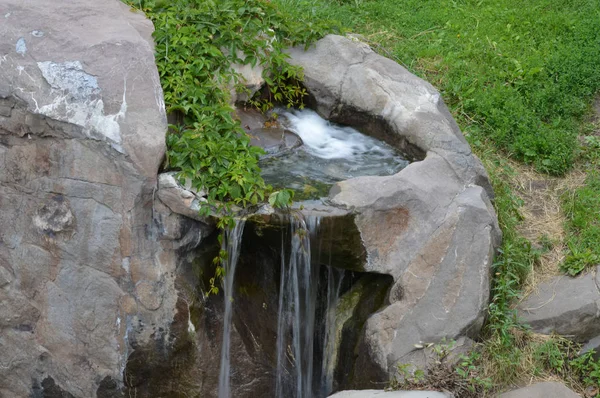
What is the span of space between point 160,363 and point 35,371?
3.09ft

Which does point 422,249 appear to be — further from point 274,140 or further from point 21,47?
point 21,47

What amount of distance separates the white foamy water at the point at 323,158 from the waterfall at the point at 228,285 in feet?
1.87

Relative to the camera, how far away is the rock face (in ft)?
17.1

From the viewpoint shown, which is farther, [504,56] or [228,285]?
[504,56]

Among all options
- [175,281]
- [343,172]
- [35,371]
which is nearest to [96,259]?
[175,281]

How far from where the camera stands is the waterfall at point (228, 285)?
5.21 meters

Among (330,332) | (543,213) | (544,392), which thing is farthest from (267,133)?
(544,392)

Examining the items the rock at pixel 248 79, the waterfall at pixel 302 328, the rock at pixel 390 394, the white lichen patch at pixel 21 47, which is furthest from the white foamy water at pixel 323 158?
the white lichen patch at pixel 21 47

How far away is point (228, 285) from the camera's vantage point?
542 cm

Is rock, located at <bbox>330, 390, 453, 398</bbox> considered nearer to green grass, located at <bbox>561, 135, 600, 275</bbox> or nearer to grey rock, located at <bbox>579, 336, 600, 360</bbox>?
grey rock, located at <bbox>579, 336, 600, 360</bbox>

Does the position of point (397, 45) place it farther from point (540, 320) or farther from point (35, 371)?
point (35, 371)

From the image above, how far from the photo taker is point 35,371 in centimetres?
574

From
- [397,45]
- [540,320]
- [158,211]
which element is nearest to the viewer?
[158,211]

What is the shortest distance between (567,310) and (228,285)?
229 centimetres
